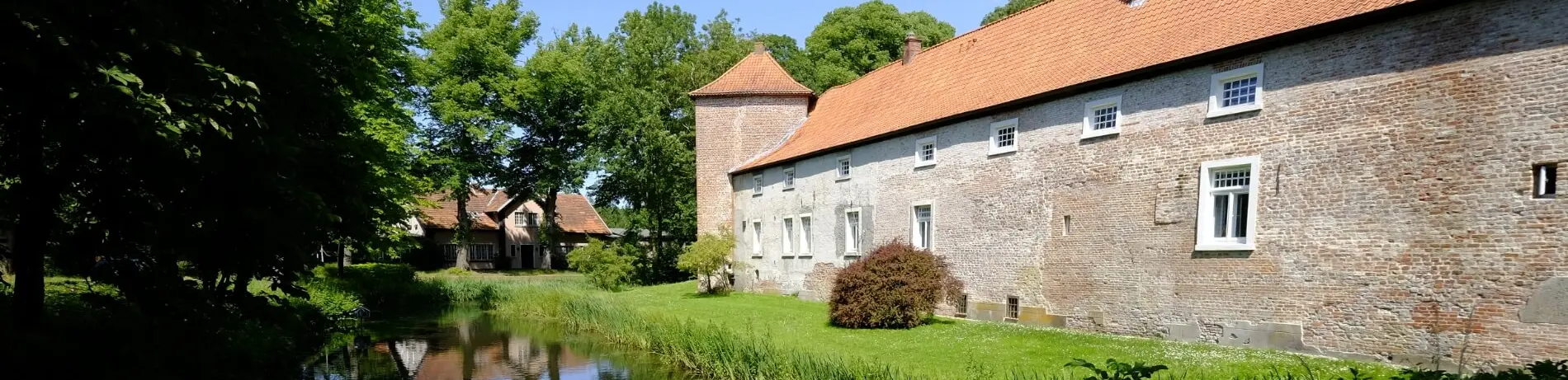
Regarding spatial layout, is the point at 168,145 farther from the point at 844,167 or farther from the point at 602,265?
the point at 602,265

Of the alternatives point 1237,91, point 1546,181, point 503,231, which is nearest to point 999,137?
point 1237,91

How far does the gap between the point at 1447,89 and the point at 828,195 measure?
49.1 ft

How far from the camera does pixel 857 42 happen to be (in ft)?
128

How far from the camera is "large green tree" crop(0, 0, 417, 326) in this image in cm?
598

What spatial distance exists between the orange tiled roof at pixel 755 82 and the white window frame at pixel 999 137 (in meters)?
12.1

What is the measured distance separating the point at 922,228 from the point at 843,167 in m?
3.67

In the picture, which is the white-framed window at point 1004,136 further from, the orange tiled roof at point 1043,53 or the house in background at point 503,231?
the house in background at point 503,231

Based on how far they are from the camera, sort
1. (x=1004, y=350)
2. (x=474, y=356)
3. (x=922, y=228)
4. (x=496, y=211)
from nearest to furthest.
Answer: (x=1004, y=350)
(x=474, y=356)
(x=922, y=228)
(x=496, y=211)

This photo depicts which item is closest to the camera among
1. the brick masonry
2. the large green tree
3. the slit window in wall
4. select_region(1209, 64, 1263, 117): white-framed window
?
the large green tree

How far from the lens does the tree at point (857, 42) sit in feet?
128

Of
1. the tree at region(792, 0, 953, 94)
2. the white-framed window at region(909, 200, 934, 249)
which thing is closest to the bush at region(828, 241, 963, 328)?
the white-framed window at region(909, 200, 934, 249)

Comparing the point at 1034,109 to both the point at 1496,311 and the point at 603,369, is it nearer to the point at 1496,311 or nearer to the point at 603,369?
the point at 1496,311

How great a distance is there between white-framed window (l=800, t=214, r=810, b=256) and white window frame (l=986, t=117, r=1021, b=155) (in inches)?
337

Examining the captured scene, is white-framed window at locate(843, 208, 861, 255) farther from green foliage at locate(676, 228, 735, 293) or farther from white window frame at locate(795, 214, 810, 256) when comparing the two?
green foliage at locate(676, 228, 735, 293)
